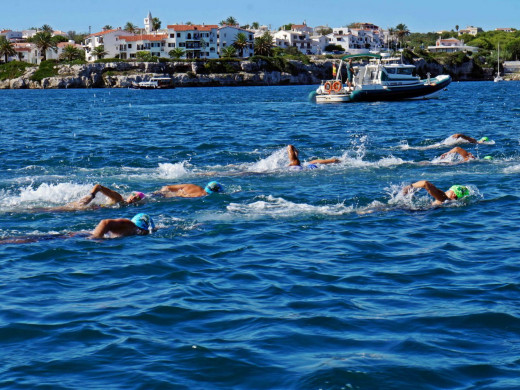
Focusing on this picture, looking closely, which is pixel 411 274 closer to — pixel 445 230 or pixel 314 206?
pixel 445 230

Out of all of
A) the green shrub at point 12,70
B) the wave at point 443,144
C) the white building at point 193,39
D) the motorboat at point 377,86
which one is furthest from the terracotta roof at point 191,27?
the wave at point 443,144

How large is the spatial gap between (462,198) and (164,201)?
21.8 feet

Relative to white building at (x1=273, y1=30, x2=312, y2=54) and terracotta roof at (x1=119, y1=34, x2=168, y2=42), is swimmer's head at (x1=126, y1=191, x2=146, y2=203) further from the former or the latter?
white building at (x1=273, y1=30, x2=312, y2=54)

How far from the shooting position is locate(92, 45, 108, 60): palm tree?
15300 cm

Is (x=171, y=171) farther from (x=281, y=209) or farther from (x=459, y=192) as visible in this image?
(x=459, y=192)

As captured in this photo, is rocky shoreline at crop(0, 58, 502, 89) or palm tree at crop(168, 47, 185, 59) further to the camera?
palm tree at crop(168, 47, 185, 59)

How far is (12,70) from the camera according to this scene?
141m

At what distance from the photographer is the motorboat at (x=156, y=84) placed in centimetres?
12106

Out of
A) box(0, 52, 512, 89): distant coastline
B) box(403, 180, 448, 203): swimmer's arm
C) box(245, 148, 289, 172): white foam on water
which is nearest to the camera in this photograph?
box(403, 180, 448, 203): swimmer's arm

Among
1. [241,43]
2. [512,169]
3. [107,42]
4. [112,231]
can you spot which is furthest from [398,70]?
[107,42]

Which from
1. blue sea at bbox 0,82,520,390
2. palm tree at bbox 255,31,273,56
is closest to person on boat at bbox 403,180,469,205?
blue sea at bbox 0,82,520,390

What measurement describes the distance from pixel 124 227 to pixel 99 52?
5796 inches

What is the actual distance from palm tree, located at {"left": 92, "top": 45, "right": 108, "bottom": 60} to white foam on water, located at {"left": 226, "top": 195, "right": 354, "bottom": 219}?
144461 millimetres

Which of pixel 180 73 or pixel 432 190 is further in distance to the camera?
pixel 180 73
